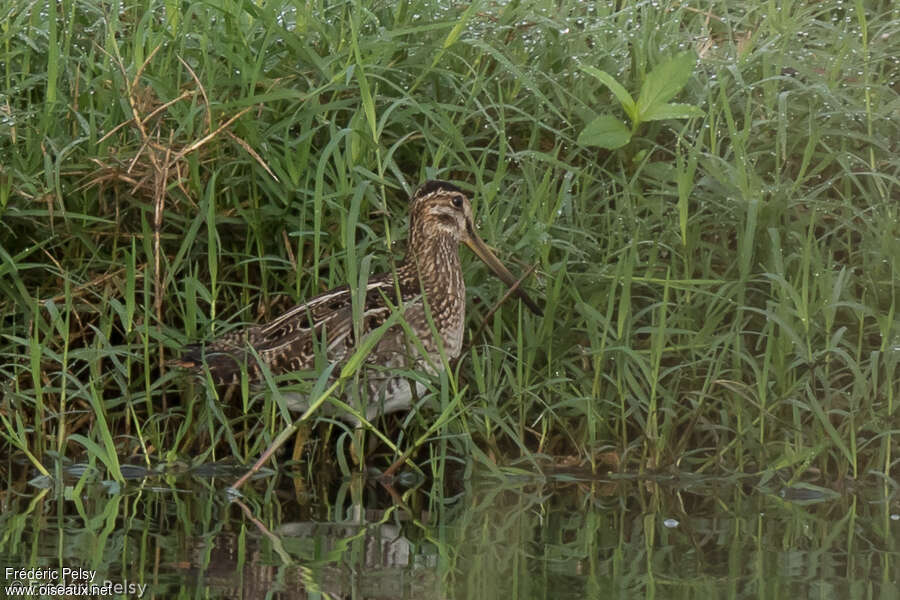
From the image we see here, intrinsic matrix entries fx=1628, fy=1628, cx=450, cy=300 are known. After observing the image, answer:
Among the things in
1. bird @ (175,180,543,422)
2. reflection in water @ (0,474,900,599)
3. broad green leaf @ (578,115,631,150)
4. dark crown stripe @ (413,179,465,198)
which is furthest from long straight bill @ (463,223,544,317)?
reflection in water @ (0,474,900,599)

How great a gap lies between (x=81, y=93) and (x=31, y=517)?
206 centimetres

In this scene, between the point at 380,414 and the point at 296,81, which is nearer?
the point at 380,414

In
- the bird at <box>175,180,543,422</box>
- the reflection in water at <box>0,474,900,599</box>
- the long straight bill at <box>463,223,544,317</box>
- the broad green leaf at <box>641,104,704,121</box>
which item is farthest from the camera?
the broad green leaf at <box>641,104,704,121</box>

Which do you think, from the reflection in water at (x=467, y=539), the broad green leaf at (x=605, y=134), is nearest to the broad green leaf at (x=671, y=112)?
the broad green leaf at (x=605, y=134)

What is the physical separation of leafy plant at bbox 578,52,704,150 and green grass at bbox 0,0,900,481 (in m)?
0.11

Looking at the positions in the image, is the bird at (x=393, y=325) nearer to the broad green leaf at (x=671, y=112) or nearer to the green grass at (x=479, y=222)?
the green grass at (x=479, y=222)

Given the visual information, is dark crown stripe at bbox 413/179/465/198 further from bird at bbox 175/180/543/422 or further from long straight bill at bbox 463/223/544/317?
long straight bill at bbox 463/223/544/317

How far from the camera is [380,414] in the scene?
5.44m

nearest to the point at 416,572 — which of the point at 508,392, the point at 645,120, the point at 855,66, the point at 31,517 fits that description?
the point at 31,517

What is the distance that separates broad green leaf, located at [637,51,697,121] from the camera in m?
6.09

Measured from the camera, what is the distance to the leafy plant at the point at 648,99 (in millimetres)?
6090

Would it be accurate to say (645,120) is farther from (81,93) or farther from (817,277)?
(81,93)

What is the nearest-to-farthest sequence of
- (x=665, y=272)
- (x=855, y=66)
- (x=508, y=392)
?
(x=508, y=392)
(x=665, y=272)
(x=855, y=66)

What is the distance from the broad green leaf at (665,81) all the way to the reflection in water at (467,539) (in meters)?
1.57
